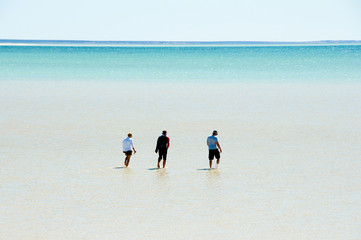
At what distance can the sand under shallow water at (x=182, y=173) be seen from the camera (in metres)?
14.5

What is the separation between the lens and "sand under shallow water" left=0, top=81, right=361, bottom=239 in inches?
571

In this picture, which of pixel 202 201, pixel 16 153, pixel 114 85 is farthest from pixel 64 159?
pixel 114 85

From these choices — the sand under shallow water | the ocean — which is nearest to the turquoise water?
the ocean

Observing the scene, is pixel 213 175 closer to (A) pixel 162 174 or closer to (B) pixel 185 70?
(A) pixel 162 174

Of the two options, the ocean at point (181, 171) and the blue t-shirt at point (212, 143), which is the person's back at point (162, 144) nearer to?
the ocean at point (181, 171)

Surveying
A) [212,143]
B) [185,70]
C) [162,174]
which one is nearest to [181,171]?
[162,174]

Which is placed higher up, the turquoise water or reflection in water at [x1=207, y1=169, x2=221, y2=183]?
the turquoise water

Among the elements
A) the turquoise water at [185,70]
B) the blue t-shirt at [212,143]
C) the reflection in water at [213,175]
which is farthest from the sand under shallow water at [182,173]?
the turquoise water at [185,70]

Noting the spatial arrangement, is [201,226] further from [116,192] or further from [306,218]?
[116,192]

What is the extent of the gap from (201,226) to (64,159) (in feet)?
27.9

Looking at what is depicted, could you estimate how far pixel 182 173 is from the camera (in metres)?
19.7

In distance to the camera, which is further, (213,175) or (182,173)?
(182,173)

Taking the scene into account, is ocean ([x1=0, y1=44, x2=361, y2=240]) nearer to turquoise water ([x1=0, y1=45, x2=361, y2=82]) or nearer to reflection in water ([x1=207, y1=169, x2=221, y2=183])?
reflection in water ([x1=207, y1=169, x2=221, y2=183])

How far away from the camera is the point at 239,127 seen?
2884cm
